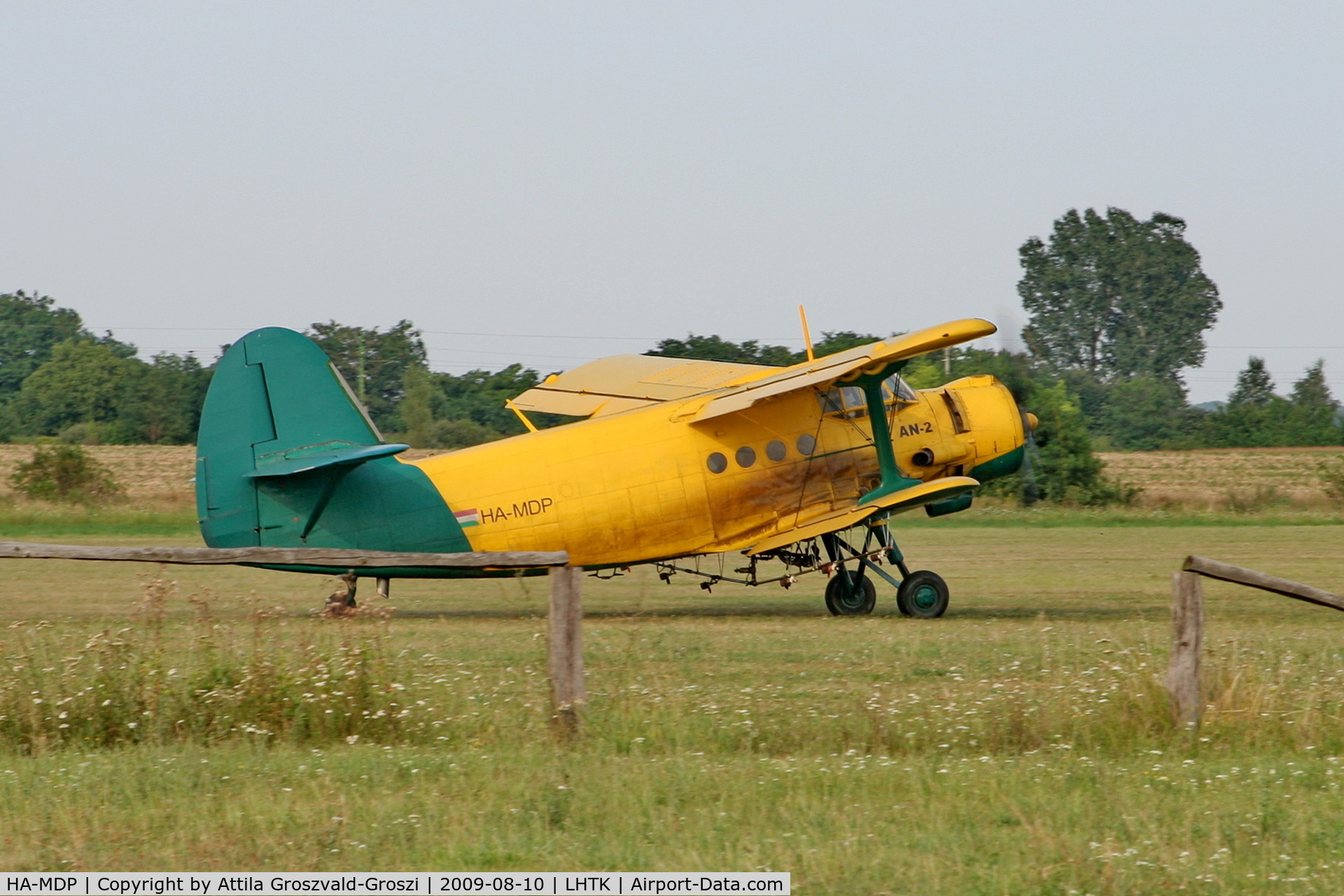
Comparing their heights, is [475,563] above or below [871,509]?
below

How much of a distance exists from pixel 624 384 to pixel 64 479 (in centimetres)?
2305

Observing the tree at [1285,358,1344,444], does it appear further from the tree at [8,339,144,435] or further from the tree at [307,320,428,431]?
the tree at [8,339,144,435]

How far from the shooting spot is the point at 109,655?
792 centimetres

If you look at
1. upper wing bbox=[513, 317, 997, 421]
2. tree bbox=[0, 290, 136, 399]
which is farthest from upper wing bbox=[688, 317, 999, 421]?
tree bbox=[0, 290, 136, 399]

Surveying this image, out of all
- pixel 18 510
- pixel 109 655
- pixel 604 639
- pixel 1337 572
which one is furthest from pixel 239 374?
pixel 18 510

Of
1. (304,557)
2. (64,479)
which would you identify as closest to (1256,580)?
(304,557)

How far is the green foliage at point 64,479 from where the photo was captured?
33969 mm

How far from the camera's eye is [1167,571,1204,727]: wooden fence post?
7.61m

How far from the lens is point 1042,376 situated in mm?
72062

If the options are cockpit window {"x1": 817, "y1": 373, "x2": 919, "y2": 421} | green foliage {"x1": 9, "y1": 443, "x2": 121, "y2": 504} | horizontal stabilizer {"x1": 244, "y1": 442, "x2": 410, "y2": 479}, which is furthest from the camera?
green foliage {"x1": 9, "y1": 443, "x2": 121, "y2": 504}

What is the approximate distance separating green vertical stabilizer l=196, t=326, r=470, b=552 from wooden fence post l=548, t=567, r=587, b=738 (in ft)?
22.3

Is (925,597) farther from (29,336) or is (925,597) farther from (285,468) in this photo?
(29,336)

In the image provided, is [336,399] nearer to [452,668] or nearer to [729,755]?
[452,668]
